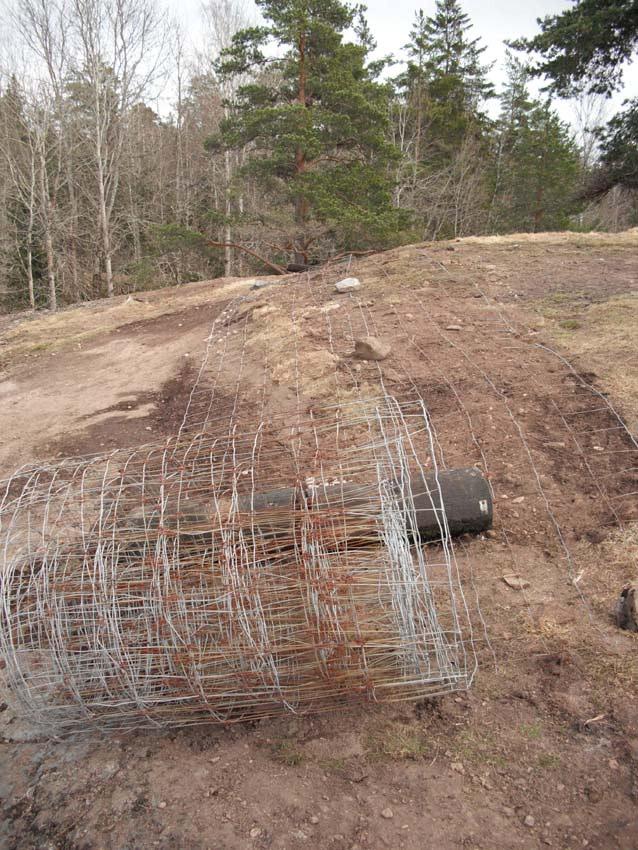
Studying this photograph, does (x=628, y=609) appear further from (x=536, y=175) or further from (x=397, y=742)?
(x=536, y=175)

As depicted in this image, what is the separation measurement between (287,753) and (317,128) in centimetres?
1049

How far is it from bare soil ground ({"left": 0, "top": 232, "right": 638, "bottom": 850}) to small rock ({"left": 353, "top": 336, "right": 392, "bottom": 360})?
4.0 inches

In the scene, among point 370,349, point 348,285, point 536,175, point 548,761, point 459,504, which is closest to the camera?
point 548,761

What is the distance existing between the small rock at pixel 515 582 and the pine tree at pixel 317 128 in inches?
320

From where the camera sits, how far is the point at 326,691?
2.24 metres

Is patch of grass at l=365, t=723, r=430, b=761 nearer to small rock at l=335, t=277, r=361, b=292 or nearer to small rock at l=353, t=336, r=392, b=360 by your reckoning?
small rock at l=353, t=336, r=392, b=360

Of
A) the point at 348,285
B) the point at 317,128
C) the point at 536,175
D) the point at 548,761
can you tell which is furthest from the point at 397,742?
the point at 536,175

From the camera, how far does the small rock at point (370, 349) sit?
18.1 feet

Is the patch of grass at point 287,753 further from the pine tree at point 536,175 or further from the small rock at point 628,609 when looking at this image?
the pine tree at point 536,175

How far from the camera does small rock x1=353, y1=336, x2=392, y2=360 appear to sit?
5512 millimetres

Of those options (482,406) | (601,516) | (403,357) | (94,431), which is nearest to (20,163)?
(94,431)

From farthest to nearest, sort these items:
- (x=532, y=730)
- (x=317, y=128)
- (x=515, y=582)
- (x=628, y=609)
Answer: (x=317, y=128)
(x=515, y=582)
(x=628, y=609)
(x=532, y=730)

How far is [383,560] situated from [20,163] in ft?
60.1

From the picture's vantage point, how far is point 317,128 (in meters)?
10.3
